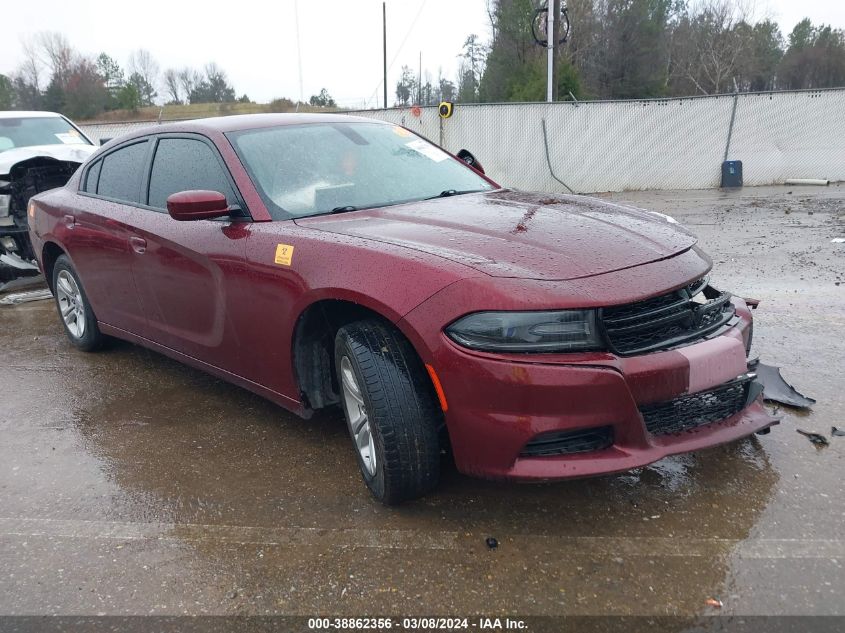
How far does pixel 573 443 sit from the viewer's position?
2.37m

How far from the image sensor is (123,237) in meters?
3.98

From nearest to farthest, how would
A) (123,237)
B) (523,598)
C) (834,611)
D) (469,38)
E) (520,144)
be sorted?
(834,611) → (523,598) → (123,237) → (520,144) → (469,38)

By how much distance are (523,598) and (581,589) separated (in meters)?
0.20

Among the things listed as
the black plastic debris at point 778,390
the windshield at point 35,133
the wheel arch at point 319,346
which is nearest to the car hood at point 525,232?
the wheel arch at point 319,346

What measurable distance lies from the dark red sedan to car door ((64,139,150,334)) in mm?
49

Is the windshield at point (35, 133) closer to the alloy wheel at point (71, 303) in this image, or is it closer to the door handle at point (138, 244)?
the alloy wheel at point (71, 303)

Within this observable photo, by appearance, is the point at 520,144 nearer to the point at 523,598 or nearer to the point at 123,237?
the point at 123,237

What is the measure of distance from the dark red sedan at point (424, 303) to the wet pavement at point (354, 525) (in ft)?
0.94

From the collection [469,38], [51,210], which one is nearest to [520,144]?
[51,210]

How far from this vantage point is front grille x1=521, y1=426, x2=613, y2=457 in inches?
92.4

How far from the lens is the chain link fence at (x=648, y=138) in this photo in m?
15.2

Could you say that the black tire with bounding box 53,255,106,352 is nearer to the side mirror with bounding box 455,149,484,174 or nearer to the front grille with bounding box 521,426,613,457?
the side mirror with bounding box 455,149,484,174

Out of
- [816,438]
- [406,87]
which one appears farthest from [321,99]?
[816,438]

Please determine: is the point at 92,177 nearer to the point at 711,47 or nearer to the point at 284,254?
the point at 284,254
